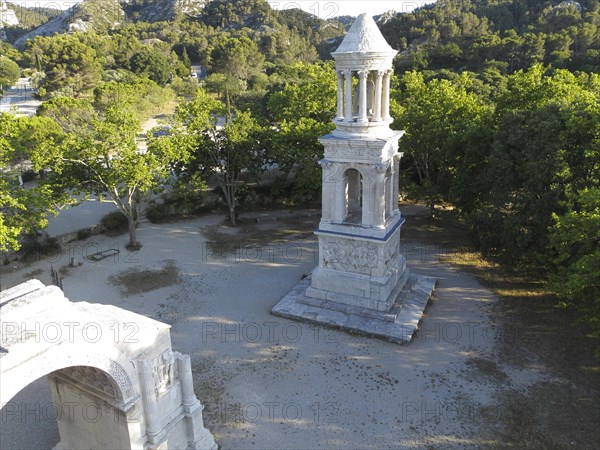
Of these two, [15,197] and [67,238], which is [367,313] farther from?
[67,238]

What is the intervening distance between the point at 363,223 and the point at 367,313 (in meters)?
3.44

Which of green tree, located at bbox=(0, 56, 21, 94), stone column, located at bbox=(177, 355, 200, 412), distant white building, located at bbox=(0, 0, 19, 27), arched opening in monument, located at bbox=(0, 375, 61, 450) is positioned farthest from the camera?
distant white building, located at bbox=(0, 0, 19, 27)

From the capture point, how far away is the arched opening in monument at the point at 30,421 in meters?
12.1

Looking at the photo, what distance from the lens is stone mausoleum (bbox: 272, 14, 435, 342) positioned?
1631 centimetres

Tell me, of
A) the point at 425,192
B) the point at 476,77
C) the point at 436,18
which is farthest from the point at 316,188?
the point at 436,18

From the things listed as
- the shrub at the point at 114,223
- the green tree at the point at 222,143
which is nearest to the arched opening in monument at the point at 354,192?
the green tree at the point at 222,143

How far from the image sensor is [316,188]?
86.0 feet

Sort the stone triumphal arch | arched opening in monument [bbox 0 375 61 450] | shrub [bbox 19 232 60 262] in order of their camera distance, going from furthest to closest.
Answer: shrub [bbox 19 232 60 262] < arched opening in monument [bbox 0 375 61 450] < the stone triumphal arch

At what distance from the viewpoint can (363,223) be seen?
17328 mm

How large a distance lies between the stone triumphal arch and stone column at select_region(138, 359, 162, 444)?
2cm

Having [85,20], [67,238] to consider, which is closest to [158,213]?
[67,238]

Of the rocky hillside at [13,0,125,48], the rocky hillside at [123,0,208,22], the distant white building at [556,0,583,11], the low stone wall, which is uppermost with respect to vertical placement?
the rocky hillside at [123,0,208,22]

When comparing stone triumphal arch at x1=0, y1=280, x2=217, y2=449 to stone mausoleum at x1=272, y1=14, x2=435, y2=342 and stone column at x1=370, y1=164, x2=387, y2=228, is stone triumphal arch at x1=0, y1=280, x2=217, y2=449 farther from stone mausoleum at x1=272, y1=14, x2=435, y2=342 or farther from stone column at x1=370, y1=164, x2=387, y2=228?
stone column at x1=370, y1=164, x2=387, y2=228

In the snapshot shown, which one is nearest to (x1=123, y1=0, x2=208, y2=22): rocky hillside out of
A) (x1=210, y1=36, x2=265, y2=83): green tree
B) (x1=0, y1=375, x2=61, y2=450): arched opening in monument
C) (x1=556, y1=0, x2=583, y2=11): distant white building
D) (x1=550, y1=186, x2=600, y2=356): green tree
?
(x1=210, y1=36, x2=265, y2=83): green tree
